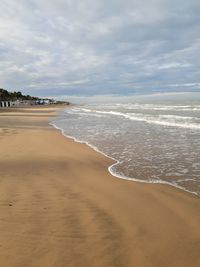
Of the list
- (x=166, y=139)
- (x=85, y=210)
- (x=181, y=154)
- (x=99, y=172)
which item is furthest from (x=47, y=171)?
(x=166, y=139)

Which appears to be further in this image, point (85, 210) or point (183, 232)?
point (85, 210)

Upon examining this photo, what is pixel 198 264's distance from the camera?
3453mm

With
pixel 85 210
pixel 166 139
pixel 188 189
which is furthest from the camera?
pixel 166 139

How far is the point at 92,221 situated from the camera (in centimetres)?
467

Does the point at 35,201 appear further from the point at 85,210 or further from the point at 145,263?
the point at 145,263

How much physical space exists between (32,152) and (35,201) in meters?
5.64

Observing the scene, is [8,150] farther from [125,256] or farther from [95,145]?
[125,256]

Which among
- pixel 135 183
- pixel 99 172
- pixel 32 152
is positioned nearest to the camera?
pixel 135 183

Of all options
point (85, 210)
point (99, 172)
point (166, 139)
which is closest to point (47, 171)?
point (99, 172)

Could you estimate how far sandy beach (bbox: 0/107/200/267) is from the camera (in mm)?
3613

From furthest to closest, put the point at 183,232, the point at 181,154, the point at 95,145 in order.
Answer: the point at 95,145 → the point at 181,154 → the point at 183,232

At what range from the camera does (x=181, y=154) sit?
9.79 meters

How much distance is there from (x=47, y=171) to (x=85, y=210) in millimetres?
3102

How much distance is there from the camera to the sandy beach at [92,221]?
361 centimetres
